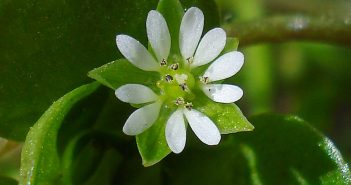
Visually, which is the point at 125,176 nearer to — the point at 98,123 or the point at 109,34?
the point at 98,123

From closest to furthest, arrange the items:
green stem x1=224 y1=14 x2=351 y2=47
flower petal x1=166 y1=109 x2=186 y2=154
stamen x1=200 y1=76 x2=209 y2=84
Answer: flower petal x1=166 y1=109 x2=186 y2=154
stamen x1=200 y1=76 x2=209 y2=84
green stem x1=224 y1=14 x2=351 y2=47

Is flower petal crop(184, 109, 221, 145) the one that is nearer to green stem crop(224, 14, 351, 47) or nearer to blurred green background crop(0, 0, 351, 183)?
blurred green background crop(0, 0, 351, 183)

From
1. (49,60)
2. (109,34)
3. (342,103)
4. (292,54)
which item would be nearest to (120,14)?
(109,34)

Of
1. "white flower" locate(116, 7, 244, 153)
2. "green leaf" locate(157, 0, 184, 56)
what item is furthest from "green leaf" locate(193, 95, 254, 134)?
"green leaf" locate(157, 0, 184, 56)

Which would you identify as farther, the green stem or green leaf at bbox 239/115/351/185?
the green stem

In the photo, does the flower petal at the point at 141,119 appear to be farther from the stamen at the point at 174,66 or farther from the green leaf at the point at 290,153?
the green leaf at the point at 290,153

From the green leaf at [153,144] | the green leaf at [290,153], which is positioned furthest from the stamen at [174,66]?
the green leaf at [290,153]
